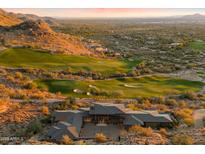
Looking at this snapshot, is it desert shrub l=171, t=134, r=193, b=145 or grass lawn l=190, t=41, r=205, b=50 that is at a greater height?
desert shrub l=171, t=134, r=193, b=145

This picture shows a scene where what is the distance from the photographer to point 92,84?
15.9 meters

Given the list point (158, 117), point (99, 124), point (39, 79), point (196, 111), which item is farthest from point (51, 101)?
point (196, 111)

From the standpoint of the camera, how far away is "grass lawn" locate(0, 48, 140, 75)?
58.4 feet

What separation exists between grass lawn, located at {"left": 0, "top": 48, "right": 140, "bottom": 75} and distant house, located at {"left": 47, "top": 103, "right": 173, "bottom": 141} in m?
4.54

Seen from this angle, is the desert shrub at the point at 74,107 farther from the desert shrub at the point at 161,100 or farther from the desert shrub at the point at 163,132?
the desert shrub at the point at 161,100

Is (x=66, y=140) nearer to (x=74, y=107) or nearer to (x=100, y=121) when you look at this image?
(x=100, y=121)

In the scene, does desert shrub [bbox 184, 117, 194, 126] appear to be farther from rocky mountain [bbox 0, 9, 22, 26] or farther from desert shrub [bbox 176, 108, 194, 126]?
rocky mountain [bbox 0, 9, 22, 26]

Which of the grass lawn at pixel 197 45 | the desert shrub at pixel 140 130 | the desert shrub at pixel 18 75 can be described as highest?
the desert shrub at pixel 18 75

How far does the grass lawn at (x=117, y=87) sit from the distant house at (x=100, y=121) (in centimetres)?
170

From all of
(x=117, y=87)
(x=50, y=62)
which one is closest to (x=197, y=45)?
(x=50, y=62)

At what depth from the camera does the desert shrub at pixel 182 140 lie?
38.8ft

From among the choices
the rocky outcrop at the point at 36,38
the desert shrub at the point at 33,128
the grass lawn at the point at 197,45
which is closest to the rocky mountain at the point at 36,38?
the rocky outcrop at the point at 36,38

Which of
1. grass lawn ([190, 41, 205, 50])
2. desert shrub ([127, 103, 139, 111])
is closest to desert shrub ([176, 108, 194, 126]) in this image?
desert shrub ([127, 103, 139, 111])

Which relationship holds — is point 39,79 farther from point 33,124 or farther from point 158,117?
point 158,117
